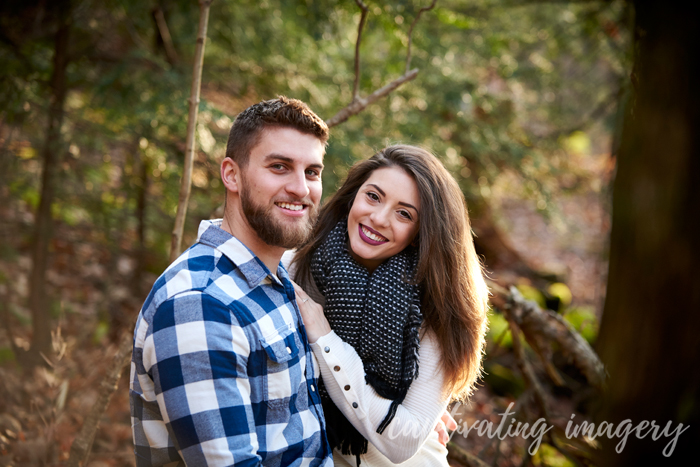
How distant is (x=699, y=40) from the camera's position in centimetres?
65

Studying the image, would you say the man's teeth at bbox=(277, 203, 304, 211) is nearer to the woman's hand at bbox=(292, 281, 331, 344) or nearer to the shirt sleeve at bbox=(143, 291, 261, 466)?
the woman's hand at bbox=(292, 281, 331, 344)

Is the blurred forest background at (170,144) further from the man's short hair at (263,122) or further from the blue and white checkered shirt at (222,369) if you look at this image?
the blue and white checkered shirt at (222,369)

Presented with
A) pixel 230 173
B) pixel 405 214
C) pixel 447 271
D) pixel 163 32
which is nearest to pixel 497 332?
pixel 447 271

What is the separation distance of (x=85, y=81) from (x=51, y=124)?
0.51m

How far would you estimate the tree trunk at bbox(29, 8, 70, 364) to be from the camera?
13.3ft

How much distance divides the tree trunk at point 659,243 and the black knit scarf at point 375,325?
157 centimetres

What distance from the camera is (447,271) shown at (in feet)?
8.12

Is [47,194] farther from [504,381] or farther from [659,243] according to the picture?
[504,381]

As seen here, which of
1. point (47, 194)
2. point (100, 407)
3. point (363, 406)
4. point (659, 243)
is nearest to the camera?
point (659, 243)

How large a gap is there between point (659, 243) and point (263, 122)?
163 cm

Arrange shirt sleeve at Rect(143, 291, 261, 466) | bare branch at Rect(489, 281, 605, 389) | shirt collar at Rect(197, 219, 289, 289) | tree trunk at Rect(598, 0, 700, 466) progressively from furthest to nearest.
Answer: bare branch at Rect(489, 281, 605, 389), shirt collar at Rect(197, 219, 289, 289), shirt sleeve at Rect(143, 291, 261, 466), tree trunk at Rect(598, 0, 700, 466)

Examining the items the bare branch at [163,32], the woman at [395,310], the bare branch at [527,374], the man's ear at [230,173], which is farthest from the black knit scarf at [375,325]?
the bare branch at [163,32]

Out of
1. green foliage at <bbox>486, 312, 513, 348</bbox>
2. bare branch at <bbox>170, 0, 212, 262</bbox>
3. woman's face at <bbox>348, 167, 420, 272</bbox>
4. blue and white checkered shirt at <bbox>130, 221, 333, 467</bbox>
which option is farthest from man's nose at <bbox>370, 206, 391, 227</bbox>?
green foliage at <bbox>486, 312, 513, 348</bbox>

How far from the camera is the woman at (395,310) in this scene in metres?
2.14
